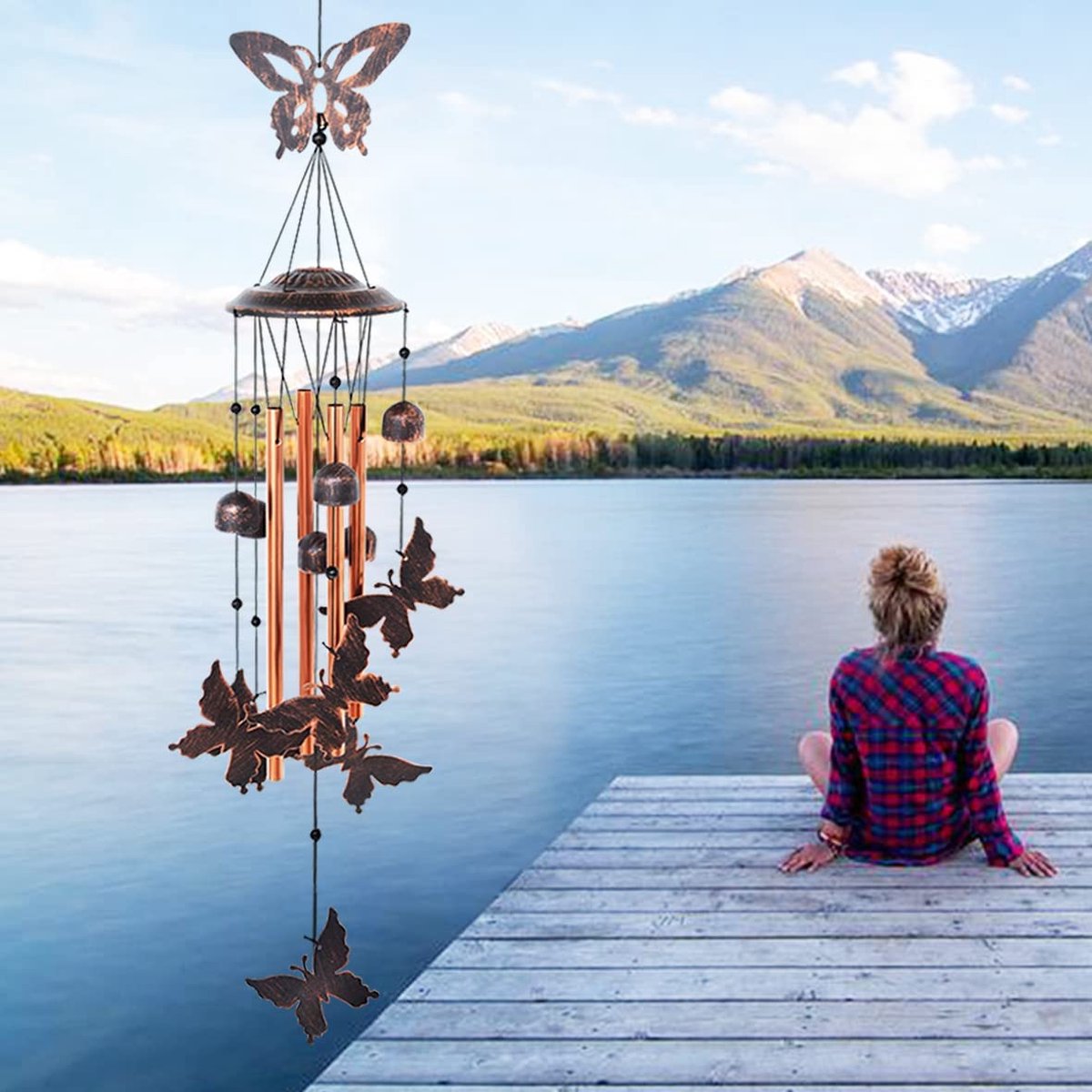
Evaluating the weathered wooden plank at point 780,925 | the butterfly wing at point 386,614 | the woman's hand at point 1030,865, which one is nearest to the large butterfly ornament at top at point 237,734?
the butterfly wing at point 386,614

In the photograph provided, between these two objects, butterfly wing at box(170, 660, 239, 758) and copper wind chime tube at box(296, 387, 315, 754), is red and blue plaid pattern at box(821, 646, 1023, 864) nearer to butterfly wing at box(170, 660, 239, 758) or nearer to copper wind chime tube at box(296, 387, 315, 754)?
copper wind chime tube at box(296, 387, 315, 754)

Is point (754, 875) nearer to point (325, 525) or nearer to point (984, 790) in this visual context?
point (984, 790)

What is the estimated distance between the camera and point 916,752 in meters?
5.17

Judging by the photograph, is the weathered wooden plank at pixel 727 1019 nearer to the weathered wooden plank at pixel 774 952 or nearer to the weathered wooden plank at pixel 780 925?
the weathered wooden plank at pixel 774 952

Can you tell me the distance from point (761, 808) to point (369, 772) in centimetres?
264

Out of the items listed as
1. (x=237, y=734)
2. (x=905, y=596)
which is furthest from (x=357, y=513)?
(x=905, y=596)

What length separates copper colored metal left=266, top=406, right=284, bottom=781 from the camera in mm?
4664

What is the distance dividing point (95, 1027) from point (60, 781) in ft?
19.7


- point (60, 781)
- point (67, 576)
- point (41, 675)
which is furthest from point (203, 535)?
point (60, 781)

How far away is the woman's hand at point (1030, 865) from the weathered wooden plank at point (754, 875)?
0.03m

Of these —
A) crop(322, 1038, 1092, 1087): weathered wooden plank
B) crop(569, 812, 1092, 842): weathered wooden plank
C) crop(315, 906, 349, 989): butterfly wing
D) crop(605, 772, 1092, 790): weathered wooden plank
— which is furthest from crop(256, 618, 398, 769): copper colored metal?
crop(605, 772, 1092, 790): weathered wooden plank

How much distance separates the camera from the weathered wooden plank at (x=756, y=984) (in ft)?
14.4

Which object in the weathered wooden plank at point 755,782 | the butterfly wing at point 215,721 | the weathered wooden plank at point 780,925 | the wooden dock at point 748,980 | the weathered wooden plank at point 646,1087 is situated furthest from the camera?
the weathered wooden plank at point 755,782

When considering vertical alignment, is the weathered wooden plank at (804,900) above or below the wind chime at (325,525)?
below
